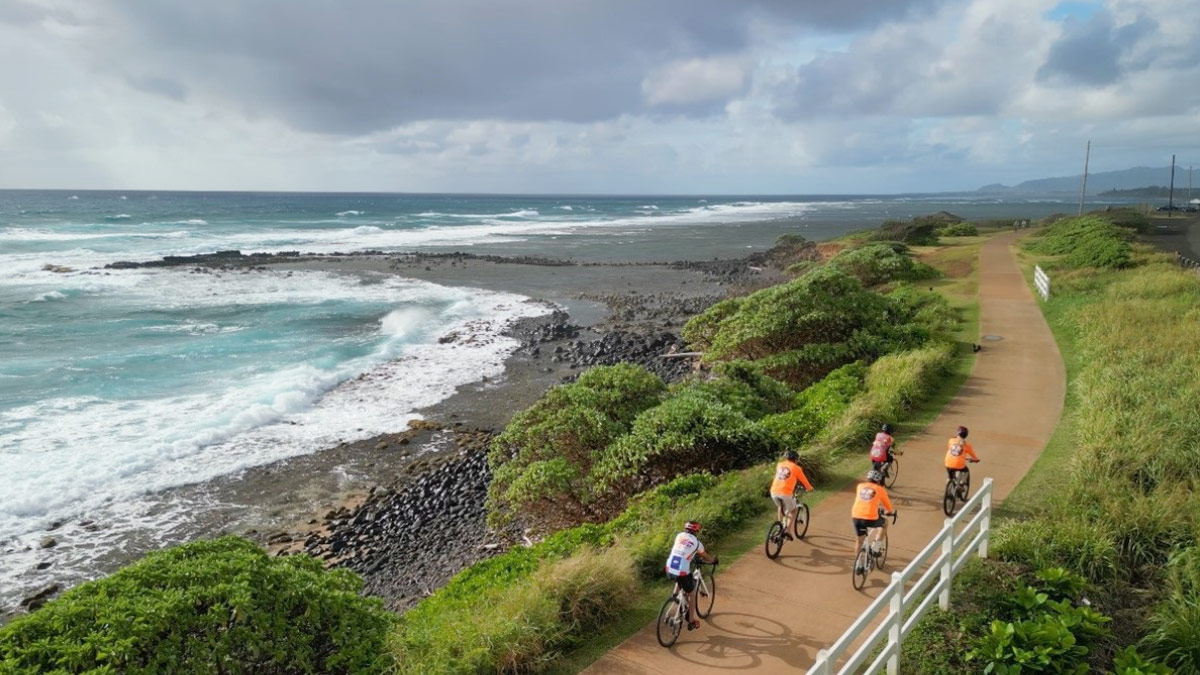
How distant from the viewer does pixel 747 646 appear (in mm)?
8172

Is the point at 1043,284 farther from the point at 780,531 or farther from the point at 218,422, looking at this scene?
the point at 218,422

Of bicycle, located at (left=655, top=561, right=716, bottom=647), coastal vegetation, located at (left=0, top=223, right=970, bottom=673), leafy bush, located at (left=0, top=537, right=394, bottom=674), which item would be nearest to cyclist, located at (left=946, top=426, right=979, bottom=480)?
coastal vegetation, located at (left=0, top=223, right=970, bottom=673)

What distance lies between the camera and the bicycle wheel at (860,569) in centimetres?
921

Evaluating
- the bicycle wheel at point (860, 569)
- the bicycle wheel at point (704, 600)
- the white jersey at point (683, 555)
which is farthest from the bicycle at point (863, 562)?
the white jersey at point (683, 555)

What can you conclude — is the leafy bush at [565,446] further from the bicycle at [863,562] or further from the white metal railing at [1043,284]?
the white metal railing at [1043,284]

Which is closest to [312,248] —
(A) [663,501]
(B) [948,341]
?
(B) [948,341]

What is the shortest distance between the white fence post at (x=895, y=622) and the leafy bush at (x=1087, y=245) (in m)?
→ 30.6

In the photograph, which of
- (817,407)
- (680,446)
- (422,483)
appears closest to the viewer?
(680,446)

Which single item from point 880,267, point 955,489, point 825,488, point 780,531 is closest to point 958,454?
point 955,489

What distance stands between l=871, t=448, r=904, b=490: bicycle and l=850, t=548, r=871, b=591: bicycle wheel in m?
2.31

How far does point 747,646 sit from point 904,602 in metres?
1.72

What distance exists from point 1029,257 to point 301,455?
3874 cm

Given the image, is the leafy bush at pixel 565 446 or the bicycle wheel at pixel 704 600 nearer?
the bicycle wheel at pixel 704 600

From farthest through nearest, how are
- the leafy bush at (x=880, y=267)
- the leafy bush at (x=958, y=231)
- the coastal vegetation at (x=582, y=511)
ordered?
the leafy bush at (x=958, y=231) → the leafy bush at (x=880, y=267) → the coastal vegetation at (x=582, y=511)
